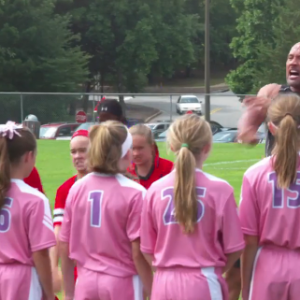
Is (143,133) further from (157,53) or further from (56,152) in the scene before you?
(157,53)

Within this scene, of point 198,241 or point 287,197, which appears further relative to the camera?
point 287,197

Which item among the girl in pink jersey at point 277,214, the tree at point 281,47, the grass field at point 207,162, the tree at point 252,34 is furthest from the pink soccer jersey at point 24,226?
the tree at point 252,34

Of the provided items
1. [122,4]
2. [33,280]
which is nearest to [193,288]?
[33,280]

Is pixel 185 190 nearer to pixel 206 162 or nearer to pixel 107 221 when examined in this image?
pixel 107 221

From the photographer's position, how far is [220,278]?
3.84 m

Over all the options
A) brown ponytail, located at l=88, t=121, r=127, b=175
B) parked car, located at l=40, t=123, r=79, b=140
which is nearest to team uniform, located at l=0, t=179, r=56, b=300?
brown ponytail, located at l=88, t=121, r=127, b=175

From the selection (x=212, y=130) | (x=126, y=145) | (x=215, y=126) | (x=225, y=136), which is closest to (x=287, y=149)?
(x=126, y=145)

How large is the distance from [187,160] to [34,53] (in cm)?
3906

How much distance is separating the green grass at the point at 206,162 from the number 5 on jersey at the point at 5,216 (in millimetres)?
8799

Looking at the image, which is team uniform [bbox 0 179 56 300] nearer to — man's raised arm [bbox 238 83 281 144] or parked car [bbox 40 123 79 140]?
man's raised arm [bbox 238 83 281 144]

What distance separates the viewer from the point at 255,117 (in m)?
4.72

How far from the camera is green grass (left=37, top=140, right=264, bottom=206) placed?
52.2ft

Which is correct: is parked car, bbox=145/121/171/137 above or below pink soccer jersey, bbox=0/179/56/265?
below

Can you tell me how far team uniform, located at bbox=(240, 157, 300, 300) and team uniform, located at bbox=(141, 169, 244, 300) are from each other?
161 millimetres
